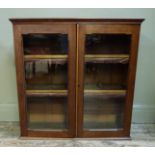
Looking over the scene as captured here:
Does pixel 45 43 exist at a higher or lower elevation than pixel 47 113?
higher

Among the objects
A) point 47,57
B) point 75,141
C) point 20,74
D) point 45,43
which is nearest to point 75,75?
point 47,57

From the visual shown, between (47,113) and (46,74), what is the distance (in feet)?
1.55

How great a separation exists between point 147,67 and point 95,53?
0.84 m

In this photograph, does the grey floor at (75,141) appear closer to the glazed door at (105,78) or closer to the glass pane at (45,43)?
the glazed door at (105,78)

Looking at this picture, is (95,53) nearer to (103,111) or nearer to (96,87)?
(96,87)

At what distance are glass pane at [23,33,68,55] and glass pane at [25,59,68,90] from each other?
106 millimetres

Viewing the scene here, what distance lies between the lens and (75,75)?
2.15 metres

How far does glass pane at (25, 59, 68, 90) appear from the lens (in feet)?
7.17

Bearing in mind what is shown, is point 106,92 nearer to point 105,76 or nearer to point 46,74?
point 105,76

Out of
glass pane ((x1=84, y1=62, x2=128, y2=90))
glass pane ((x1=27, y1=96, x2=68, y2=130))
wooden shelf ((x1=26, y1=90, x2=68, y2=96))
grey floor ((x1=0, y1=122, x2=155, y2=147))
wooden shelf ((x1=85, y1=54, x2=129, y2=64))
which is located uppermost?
wooden shelf ((x1=85, y1=54, x2=129, y2=64))

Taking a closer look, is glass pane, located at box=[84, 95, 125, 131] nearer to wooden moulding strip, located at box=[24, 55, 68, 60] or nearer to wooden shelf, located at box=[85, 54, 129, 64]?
wooden shelf, located at box=[85, 54, 129, 64]

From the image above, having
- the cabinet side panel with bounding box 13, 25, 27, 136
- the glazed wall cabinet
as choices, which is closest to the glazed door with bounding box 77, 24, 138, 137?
the glazed wall cabinet

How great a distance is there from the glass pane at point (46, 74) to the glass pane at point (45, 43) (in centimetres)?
11

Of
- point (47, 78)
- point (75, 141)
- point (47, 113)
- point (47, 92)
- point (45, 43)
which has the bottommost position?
point (75, 141)
